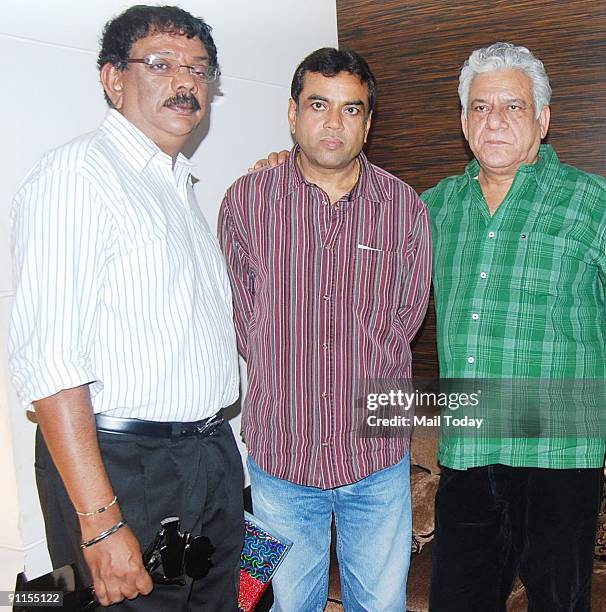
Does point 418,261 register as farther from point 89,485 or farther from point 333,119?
point 89,485

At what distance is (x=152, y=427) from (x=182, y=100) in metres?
0.72

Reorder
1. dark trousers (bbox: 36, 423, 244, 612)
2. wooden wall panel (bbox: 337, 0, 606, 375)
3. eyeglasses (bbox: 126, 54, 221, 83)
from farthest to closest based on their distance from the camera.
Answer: wooden wall panel (bbox: 337, 0, 606, 375) < eyeglasses (bbox: 126, 54, 221, 83) < dark trousers (bbox: 36, 423, 244, 612)

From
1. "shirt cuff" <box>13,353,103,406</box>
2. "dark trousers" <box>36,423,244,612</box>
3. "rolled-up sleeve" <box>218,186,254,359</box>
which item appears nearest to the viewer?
"shirt cuff" <box>13,353,103,406</box>

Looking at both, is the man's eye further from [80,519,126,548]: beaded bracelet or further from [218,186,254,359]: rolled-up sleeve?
[80,519,126,548]: beaded bracelet

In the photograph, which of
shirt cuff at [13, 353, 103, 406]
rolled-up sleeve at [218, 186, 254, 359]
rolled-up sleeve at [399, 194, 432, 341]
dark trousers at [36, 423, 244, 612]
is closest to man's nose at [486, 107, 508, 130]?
rolled-up sleeve at [399, 194, 432, 341]

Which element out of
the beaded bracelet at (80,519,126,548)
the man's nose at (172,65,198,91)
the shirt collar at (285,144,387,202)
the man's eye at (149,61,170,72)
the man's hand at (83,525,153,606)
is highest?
the man's eye at (149,61,170,72)

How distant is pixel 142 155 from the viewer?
1649mm

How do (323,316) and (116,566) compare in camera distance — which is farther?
(323,316)

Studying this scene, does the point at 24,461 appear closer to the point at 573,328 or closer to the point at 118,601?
the point at 118,601

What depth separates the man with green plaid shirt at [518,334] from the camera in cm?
185

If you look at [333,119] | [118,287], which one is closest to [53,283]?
[118,287]

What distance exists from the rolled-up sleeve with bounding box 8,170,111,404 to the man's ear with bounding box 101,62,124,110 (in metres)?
0.33

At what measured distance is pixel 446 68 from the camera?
2.80 m

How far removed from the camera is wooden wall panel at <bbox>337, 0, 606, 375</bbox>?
2.56 metres
